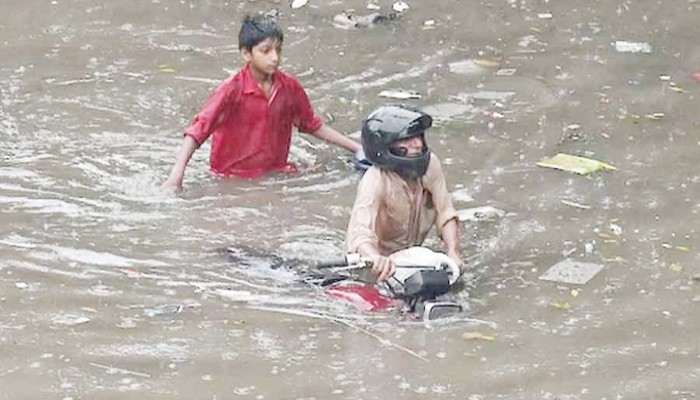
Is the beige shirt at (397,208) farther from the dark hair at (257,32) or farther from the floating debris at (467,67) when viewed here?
the floating debris at (467,67)

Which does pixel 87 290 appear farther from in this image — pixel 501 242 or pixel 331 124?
pixel 331 124

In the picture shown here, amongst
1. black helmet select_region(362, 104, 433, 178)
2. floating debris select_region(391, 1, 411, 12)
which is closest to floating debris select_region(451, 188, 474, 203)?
black helmet select_region(362, 104, 433, 178)

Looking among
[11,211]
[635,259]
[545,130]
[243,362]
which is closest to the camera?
[243,362]

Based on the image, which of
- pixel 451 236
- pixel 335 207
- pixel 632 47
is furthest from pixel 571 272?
pixel 632 47

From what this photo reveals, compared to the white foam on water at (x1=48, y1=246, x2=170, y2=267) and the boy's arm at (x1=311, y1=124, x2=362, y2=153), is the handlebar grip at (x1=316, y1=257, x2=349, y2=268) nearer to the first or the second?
the white foam on water at (x1=48, y1=246, x2=170, y2=267)

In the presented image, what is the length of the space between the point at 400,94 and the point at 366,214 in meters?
3.17

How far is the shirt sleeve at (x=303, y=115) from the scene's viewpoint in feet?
23.4

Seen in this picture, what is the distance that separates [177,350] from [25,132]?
10.8ft

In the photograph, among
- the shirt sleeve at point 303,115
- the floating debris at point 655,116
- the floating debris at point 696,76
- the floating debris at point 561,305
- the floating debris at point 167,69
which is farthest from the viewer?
the floating debris at point 167,69

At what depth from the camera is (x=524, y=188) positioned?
680 cm

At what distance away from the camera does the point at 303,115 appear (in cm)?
716

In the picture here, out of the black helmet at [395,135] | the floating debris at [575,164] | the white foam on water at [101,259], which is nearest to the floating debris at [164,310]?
the white foam on water at [101,259]

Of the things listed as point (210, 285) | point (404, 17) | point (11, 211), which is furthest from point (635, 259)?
point (404, 17)

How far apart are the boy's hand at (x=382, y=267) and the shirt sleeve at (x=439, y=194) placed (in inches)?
18.8
